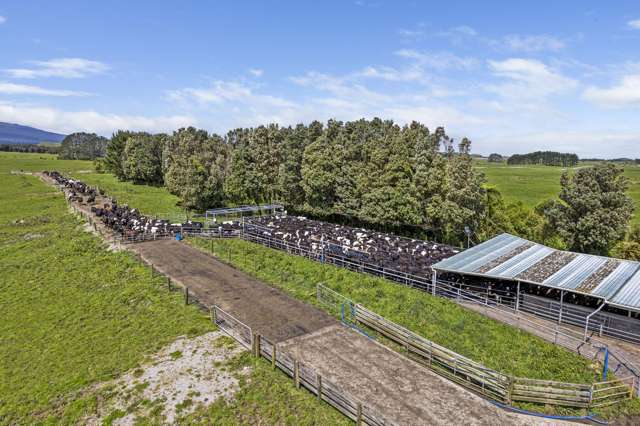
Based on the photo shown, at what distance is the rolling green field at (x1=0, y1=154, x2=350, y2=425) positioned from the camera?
13.3 meters

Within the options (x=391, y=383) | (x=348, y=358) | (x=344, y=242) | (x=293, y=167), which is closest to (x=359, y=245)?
(x=344, y=242)

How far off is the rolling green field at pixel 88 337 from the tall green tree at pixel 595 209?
25791 millimetres

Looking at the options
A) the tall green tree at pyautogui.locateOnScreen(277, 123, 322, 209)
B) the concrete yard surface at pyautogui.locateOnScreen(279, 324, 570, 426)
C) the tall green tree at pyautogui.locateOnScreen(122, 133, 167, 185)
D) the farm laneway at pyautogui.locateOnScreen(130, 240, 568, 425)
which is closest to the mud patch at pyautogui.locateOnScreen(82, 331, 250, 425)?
the farm laneway at pyautogui.locateOnScreen(130, 240, 568, 425)

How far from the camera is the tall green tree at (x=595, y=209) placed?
27.0 meters

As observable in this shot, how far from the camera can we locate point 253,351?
1659 centimetres

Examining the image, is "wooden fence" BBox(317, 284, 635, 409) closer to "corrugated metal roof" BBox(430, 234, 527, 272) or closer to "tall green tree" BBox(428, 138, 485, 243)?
"corrugated metal roof" BBox(430, 234, 527, 272)

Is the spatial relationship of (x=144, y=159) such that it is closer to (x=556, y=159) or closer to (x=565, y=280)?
(x=565, y=280)

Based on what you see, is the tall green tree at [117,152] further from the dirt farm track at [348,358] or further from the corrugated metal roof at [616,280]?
the corrugated metal roof at [616,280]

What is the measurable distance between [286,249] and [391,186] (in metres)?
15.0

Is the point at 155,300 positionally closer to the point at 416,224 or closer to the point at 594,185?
the point at 416,224

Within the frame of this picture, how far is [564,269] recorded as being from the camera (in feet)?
72.3

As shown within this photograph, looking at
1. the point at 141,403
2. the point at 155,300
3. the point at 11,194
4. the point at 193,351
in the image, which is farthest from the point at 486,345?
the point at 11,194

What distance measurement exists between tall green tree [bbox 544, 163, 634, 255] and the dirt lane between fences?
71.6 ft

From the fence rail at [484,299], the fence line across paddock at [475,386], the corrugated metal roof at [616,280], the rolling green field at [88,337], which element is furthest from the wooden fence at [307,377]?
the corrugated metal roof at [616,280]
